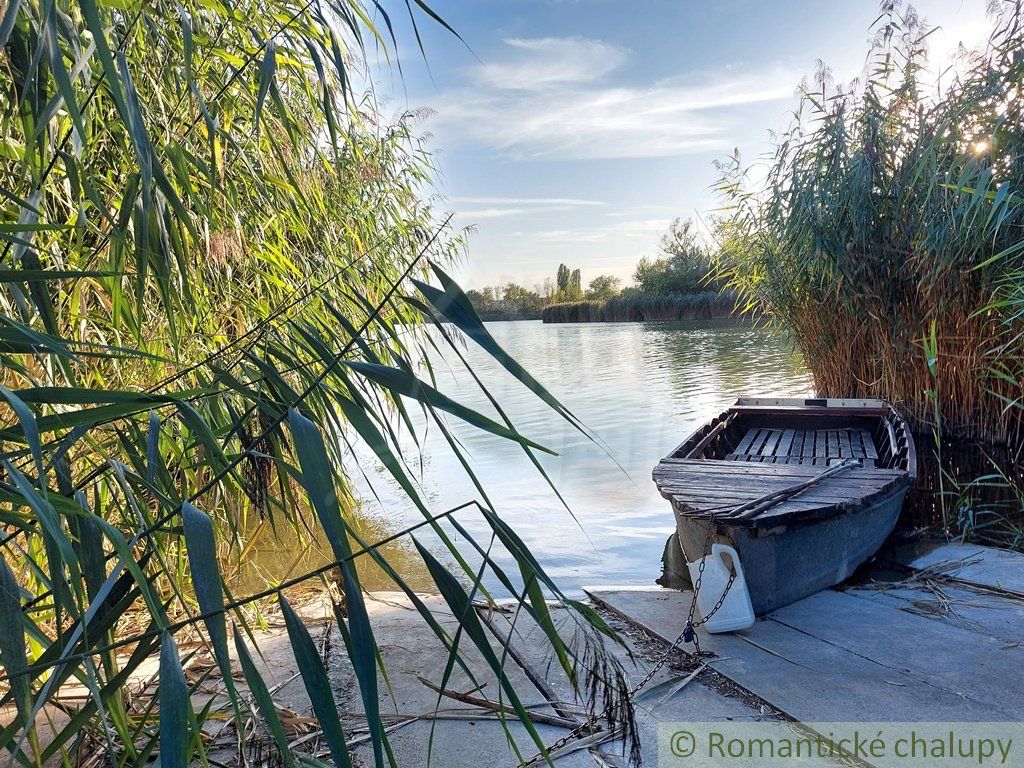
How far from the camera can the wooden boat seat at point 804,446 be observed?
5.41 metres

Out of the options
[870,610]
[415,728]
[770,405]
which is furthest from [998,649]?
Answer: [770,405]

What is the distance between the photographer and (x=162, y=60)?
195cm

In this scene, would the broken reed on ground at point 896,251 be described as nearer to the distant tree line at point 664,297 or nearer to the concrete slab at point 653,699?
the concrete slab at point 653,699

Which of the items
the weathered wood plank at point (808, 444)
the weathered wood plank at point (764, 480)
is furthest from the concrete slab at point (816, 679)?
the weathered wood plank at point (808, 444)

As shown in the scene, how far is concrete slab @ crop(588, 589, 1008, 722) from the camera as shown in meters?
2.31

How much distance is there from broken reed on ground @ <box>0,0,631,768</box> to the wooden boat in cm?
137

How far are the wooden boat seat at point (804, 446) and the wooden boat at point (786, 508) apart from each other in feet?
0.09

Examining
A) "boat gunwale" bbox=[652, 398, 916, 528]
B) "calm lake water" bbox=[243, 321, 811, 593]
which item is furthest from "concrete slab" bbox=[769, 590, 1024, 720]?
"calm lake water" bbox=[243, 321, 811, 593]

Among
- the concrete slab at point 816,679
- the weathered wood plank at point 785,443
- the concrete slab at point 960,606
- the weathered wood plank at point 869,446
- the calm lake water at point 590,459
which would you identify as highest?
the weathered wood plank at point 785,443

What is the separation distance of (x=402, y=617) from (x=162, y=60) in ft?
7.51

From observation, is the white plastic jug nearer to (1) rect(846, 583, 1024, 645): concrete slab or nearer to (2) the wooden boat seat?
(1) rect(846, 583, 1024, 645): concrete slab

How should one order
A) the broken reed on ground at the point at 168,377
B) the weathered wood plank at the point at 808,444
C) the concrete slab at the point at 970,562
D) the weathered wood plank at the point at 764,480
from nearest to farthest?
1. the broken reed on ground at the point at 168,377
2. the concrete slab at the point at 970,562
3. the weathered wood plank at the point at 764,480
4. the weathered wood plank at the point at 808,444

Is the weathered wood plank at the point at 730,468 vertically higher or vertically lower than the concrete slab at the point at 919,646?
higher

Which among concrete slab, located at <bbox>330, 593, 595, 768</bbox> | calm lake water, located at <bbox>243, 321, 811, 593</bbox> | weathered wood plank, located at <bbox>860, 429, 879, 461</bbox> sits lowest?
calm lake water, located at <bbox>243, 321, 811, 593</bbox>
